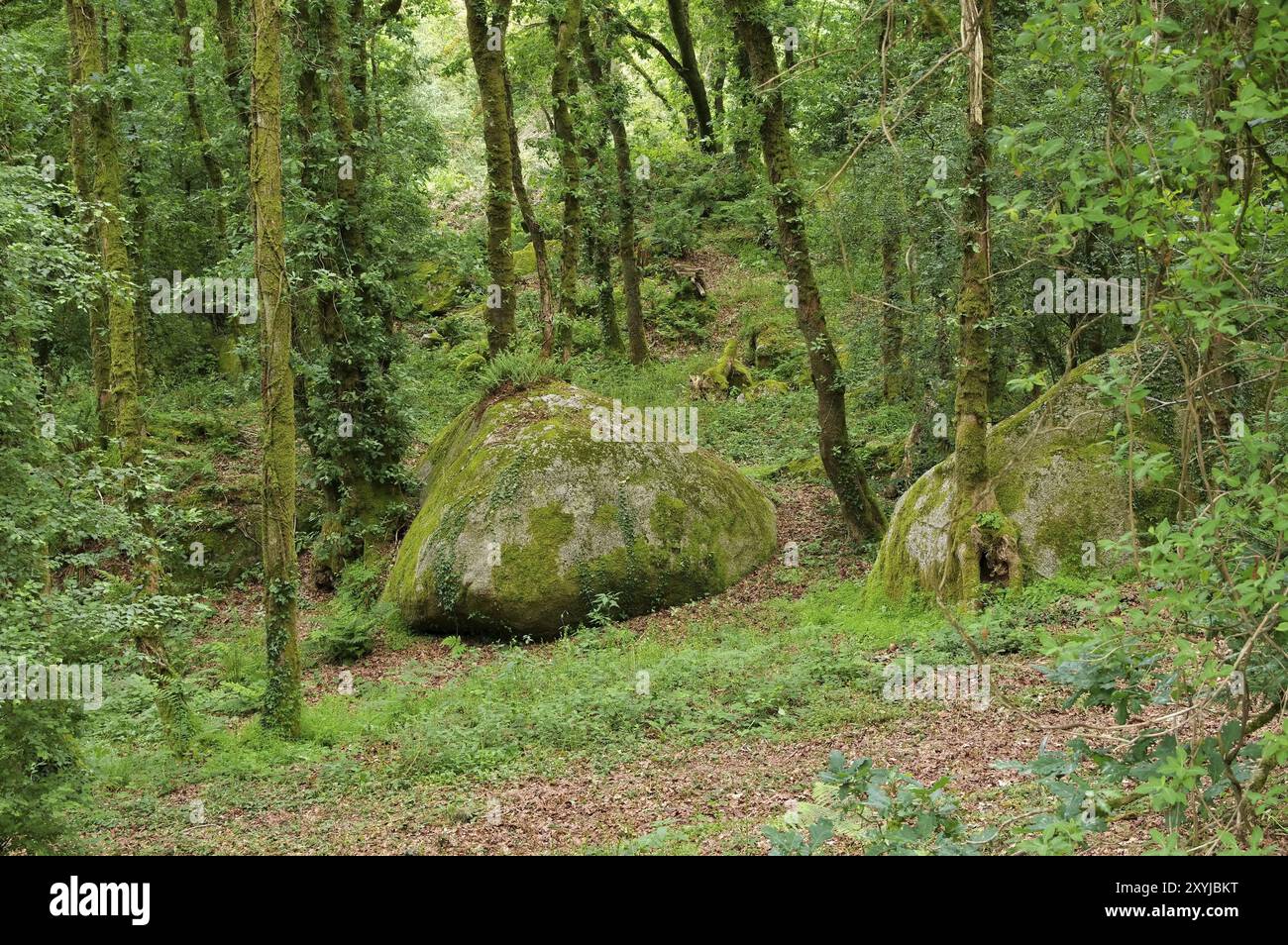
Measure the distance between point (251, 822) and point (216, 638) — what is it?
651cm

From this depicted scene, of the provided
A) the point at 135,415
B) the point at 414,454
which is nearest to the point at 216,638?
the point at 135,415

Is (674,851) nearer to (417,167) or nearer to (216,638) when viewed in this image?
(216,638)

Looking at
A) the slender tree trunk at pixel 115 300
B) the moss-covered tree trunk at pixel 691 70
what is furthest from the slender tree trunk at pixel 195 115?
the moss-covered tree trunk at pixel 691 70

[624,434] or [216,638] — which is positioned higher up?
[624,434]

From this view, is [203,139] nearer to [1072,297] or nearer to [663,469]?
[663,469]

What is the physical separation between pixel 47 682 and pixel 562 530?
24.4 ft

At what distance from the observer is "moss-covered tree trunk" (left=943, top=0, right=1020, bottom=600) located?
990 centimetres

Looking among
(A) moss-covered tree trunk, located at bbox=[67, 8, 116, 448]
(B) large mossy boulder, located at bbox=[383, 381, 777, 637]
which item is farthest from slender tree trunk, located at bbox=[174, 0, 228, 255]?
(B) large mossy boulder, located at bbox=[383, 381, 777, 637]

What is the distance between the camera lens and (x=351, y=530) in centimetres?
1500

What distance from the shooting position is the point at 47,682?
211 inches

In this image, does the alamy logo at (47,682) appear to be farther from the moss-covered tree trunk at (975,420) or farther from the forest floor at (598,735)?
the moss-covered tree trunk at (975,420)

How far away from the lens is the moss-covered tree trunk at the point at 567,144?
17156 millimetres
